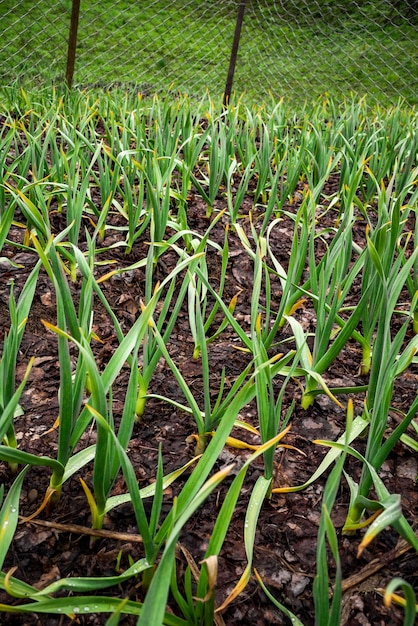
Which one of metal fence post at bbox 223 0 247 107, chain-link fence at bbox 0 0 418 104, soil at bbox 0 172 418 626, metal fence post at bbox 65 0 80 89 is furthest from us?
chain-link fence at bbox 0 0 418 104

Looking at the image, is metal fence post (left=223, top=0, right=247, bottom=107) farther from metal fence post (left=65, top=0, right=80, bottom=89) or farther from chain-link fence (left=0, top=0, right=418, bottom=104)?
chain-link fence (left=0, top=0, right=418, bottom=104)

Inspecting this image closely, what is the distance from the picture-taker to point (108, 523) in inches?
29.0

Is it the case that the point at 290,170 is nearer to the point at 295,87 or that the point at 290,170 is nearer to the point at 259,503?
the point at 259,503

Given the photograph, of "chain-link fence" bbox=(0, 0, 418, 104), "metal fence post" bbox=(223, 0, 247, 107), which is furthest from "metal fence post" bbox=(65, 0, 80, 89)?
"chain-link fence" bbox=(0, 0, 418, 104)

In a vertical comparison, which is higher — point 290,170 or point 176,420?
point 290,170

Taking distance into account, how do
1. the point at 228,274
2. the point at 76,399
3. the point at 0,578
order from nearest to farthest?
the point at 0,578, the point at 76,399, the point at 228,274

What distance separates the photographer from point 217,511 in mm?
777

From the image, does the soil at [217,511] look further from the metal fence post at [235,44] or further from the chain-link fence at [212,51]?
the chain-link fence at [212,51]

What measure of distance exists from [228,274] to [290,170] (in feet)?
1.50

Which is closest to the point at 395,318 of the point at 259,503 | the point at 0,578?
the point at 259,503

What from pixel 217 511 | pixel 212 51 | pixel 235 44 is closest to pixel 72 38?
pixel 235 44

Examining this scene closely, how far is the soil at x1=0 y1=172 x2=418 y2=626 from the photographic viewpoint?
0.66 meters

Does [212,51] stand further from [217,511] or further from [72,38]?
[217,511]

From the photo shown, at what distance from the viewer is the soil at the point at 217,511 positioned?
0.66 meters
